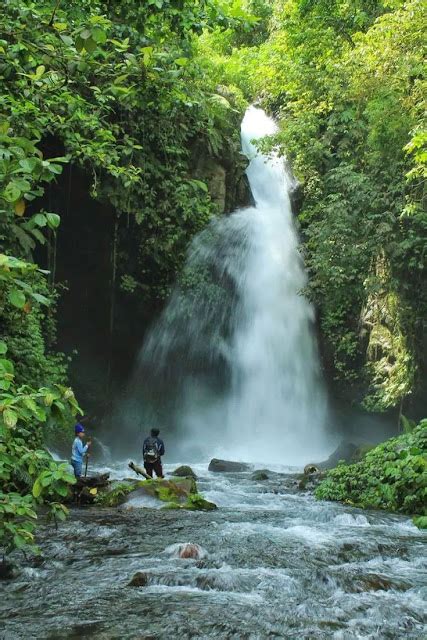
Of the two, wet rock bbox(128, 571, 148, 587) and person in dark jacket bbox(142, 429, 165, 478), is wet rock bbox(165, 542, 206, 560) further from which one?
person in dark jacket bbox(142, 429, 165, 478)

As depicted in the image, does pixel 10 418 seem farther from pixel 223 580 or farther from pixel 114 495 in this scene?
pixel 114 495

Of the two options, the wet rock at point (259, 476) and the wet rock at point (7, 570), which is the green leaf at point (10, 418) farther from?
the wet rock at point (259, 476)

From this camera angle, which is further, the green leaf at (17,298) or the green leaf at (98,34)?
the green leaf at (98,34)

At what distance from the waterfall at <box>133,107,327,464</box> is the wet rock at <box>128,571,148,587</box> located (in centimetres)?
1297

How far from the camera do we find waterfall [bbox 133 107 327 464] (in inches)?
747

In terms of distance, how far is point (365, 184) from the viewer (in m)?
16.0

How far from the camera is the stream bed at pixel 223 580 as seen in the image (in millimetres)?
4688

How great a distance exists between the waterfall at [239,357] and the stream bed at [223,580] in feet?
33.3

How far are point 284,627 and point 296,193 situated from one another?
57.6ft

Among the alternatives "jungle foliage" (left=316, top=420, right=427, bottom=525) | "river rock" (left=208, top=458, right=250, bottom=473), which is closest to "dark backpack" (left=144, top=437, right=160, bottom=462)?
"jungle foliage" (left=316, top=420, right=427, bottom=525)

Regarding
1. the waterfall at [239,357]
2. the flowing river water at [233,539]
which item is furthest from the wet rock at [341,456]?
the waterfall at [239,357]

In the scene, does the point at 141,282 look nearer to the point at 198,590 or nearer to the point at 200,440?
the point at 200,440

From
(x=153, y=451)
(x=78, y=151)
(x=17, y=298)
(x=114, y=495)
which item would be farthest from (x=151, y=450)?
(x=17, y=298)

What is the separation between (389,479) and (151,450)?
426 centimetres
